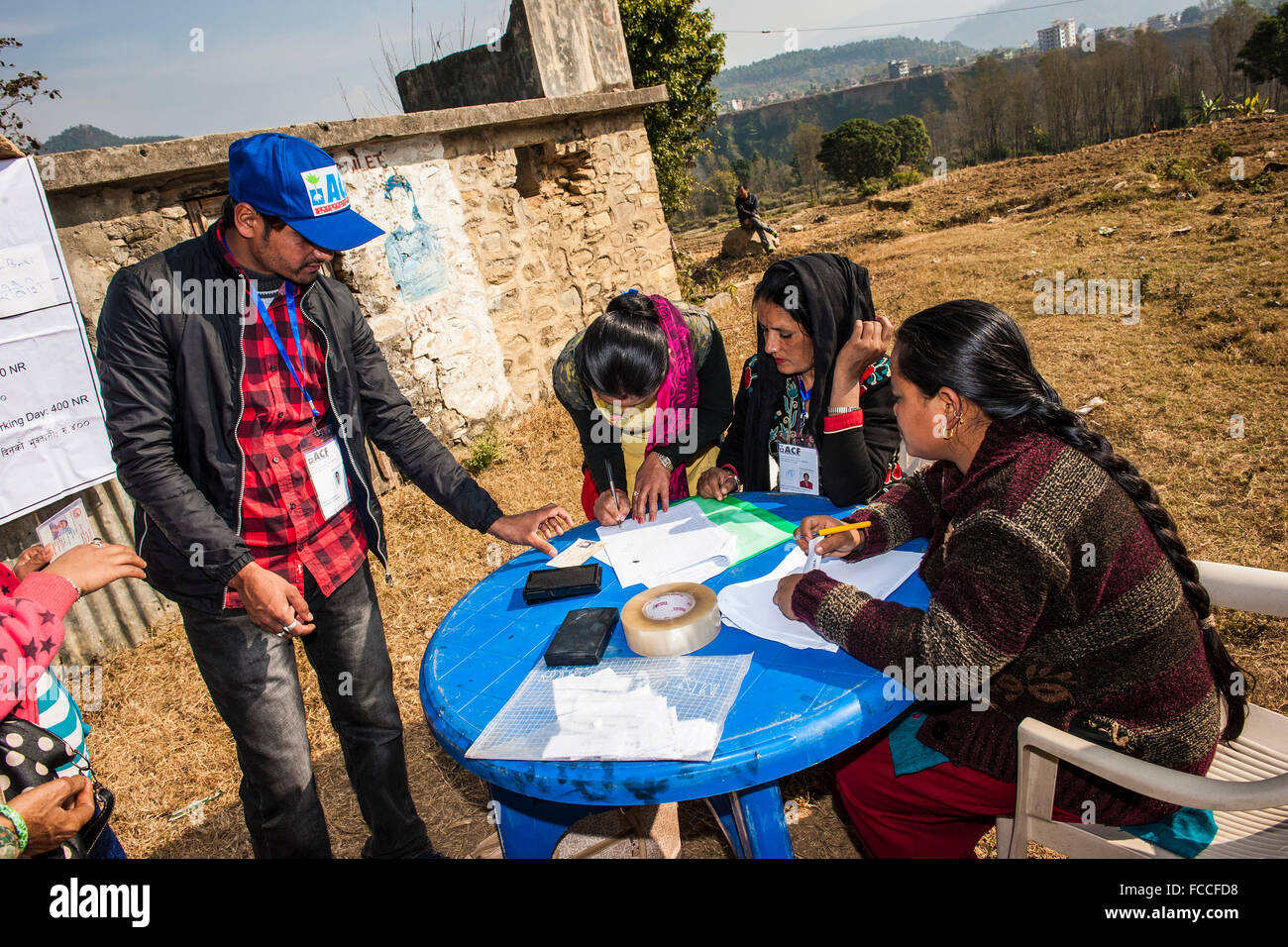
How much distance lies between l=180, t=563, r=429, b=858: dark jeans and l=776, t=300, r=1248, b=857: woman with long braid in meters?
1.36

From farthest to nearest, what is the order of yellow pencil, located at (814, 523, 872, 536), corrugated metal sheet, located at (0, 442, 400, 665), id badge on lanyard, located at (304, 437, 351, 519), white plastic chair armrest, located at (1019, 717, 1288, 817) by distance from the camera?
corrugated metal sheet, located at (0, 442, 400, 665) < id badge on lanyard, located at (304, 437, 351, 519) < yellow pencil, located at (814, 523, 872, 536) < white plastic chair armrest, located at (1019, 717, 1288, 817)

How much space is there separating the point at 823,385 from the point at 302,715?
1.96m

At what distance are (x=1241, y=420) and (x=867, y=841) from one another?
4.25 metres

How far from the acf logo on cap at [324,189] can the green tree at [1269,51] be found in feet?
124

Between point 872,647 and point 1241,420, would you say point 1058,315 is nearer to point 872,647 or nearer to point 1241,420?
point 1241,420

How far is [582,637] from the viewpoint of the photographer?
174cm

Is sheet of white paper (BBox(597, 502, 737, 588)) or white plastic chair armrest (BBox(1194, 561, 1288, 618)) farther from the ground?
sheet of white paper (BBox(597, 502, 737, 588))

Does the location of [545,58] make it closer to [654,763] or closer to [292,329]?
[292,329]

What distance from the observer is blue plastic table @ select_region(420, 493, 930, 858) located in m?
1.35

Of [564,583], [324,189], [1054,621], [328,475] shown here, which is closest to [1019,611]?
[1054,621]

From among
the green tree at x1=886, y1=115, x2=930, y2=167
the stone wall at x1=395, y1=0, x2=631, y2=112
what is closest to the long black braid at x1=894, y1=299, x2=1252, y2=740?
the stone wall at x1=395, y1=0, x2=631, y2=112

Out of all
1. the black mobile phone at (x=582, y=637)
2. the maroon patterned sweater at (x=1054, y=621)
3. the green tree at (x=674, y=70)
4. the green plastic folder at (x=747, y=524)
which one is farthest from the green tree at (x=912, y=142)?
the black mobile phone at (x=582, y=637)

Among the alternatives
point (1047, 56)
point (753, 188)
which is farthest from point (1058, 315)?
point (753, 188)

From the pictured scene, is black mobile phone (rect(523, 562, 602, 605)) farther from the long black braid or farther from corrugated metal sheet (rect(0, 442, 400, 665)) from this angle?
corrugated metal sheet (rect(0, 442, 400, 665))
